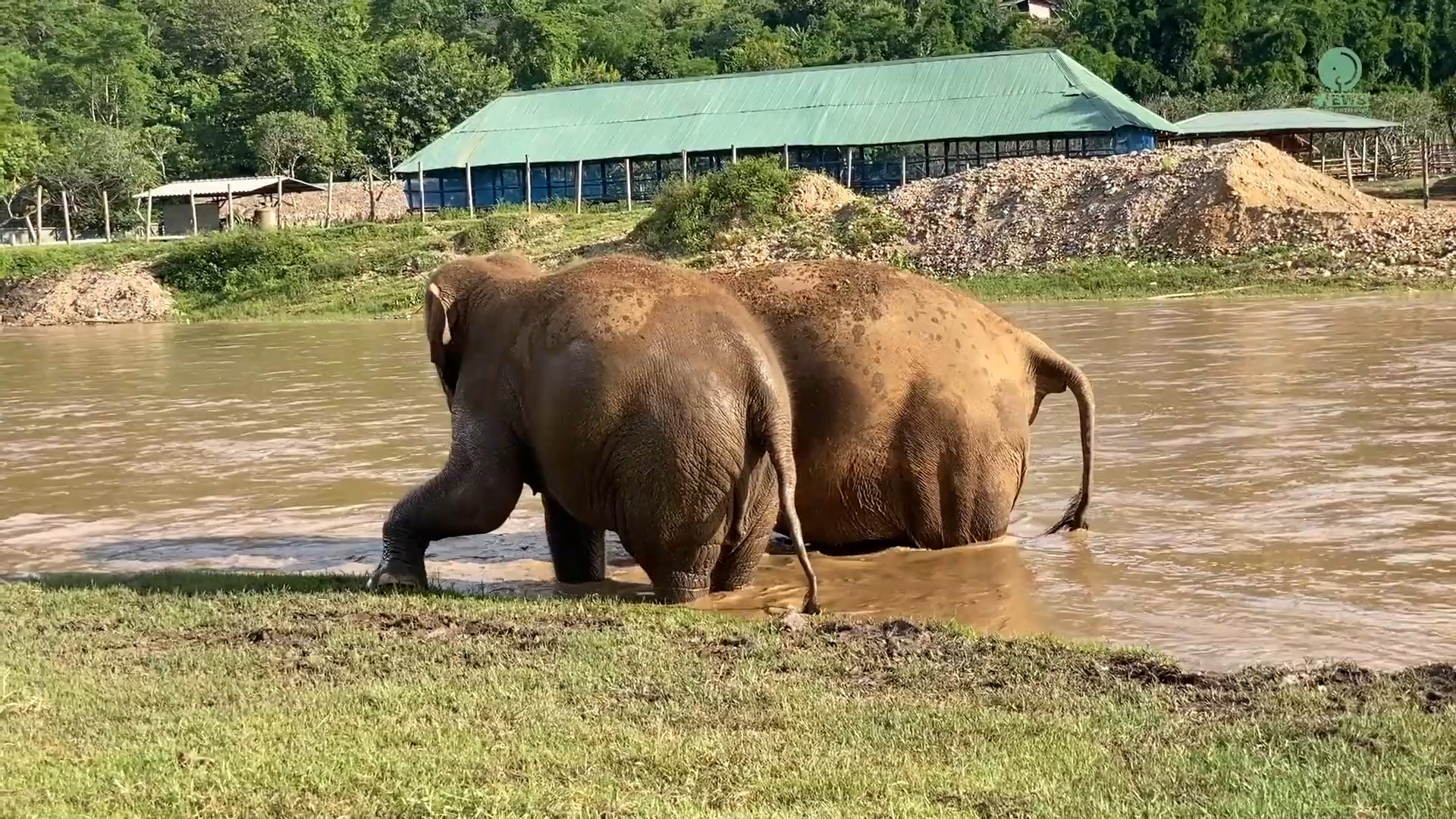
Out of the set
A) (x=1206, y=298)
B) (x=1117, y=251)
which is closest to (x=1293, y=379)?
(x=1206, y=298)

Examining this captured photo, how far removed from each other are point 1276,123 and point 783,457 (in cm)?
5213

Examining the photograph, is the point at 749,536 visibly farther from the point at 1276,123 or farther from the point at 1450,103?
the point at 1450,103

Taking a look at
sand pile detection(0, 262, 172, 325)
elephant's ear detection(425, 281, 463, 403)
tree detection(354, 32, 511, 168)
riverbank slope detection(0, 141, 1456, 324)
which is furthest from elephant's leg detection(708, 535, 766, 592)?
tree detection(354, 32, 511, 168)

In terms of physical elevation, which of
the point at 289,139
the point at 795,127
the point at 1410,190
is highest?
the point at 289,139

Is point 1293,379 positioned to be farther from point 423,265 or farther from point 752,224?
point 423,265

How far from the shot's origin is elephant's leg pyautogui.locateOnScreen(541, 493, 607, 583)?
9492 mm

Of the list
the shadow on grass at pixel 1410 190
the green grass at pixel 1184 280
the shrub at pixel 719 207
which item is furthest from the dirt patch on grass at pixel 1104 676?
the shadow on grass at pixel 1410 190

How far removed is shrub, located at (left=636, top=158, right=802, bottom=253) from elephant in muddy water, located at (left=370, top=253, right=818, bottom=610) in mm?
34156

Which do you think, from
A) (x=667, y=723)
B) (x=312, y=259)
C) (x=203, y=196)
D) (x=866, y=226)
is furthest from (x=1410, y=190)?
(x=667, y=723)

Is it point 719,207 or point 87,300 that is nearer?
point 719,207

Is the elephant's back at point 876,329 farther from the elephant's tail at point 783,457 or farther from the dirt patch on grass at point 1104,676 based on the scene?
the dirt patch on grass at point 1104,676

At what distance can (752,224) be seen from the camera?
1716 inches

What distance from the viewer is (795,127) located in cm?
5575

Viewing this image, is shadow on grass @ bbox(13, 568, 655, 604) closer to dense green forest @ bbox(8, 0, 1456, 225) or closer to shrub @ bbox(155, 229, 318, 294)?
shrub @ bbox(155, 229, 318, 294)
